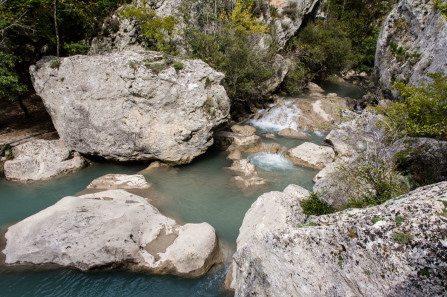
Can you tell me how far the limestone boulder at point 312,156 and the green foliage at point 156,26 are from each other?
13.2 m

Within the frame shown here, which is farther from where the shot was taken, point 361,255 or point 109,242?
point 109,242

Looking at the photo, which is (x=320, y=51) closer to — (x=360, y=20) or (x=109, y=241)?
(x=360, y=20)

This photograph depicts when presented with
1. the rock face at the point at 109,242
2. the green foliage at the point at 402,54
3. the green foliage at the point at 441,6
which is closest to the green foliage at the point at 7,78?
the rock face at the point at 109,242

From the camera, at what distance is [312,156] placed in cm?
1552

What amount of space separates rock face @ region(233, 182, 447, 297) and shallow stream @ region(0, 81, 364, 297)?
150 inches

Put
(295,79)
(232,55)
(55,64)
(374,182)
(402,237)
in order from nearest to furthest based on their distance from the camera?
(402,237) < (374,182) < (55,64) < (232,55) < (295,79)

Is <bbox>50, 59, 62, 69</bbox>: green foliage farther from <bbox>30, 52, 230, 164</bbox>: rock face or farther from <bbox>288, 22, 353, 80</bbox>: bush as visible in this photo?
<bbox>288, 22, 353, 80</bbox>: bush

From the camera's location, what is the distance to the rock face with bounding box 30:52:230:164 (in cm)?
1391

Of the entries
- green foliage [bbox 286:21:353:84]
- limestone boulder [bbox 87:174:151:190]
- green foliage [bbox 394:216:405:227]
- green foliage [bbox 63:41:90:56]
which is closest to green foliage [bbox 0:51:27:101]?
green foliage [bbox 63:41:90:56]

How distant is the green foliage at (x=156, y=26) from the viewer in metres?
20.3

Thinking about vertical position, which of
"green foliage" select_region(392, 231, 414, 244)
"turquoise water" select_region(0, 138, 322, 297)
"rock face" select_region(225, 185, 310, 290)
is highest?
"green foliage" select_region(392, 231, 414, 244)

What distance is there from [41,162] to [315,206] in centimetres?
1543

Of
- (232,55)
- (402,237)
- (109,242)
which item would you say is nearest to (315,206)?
(402,237)

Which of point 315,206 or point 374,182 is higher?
point 374,182
